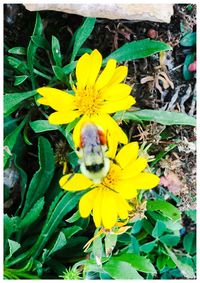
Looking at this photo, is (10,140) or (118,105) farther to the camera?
(10,140)

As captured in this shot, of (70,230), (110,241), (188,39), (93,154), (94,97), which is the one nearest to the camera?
(93,154)

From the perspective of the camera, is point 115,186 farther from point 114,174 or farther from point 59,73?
point 59,73

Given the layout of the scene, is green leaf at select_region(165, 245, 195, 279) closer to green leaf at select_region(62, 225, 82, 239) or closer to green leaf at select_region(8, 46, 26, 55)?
green leaf at select_region(62, 225, 82, 239)

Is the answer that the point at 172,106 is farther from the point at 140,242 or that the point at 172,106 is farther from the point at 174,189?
the point at 140,242

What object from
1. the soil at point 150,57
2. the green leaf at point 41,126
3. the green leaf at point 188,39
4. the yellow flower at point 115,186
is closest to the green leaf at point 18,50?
the soil at point 150,57

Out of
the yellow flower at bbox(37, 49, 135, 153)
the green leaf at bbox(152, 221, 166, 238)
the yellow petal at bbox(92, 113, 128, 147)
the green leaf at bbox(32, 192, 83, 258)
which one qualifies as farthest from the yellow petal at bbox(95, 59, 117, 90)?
the green leaf at bbox(152, 221, 166, 238)

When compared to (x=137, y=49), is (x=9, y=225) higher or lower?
lower

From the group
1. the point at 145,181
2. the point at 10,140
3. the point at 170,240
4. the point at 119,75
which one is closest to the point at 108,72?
the point at 119,75
